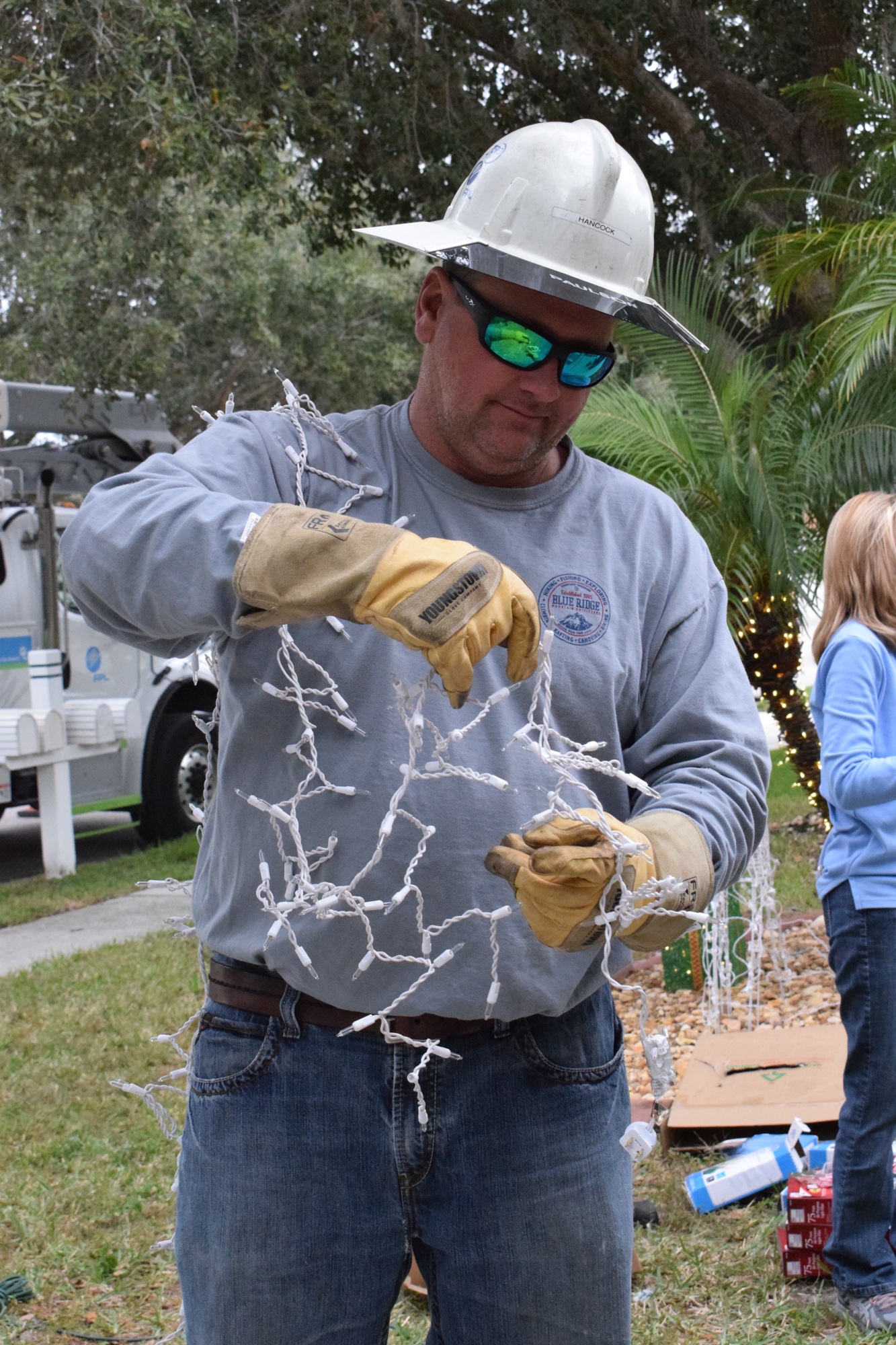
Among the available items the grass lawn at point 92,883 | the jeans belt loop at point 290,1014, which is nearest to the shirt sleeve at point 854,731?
the jeans belt loop at point 290,1014

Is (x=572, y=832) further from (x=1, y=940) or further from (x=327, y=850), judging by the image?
(x=1, y=940)

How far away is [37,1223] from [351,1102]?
8.53 feet

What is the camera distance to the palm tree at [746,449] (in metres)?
6.07

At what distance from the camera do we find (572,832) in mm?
1655

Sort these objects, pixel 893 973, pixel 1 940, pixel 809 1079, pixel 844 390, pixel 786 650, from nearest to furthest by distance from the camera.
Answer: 1. pixel 893 973
2. pixel 809 1079
3. pixel 844 390
4. pixel 786 650
5. pixel 1 940

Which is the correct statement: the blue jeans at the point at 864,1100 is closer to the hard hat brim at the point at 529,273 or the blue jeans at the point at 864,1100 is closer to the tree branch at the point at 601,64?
the hard hat brim at the point at 529,273

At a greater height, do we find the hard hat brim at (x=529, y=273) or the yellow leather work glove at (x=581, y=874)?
the hard hat brim at (x=529, y=273)

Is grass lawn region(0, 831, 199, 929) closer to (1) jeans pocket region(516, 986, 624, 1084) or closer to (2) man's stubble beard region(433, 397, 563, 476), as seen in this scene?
(1) jeans pocket region(516, 986, 624, 1084)

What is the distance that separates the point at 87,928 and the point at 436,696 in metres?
6.38

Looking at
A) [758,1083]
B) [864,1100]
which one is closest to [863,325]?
[758,1083]

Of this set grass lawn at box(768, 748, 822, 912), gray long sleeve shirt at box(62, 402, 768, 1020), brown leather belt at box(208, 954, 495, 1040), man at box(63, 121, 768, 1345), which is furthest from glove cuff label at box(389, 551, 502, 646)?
grass lawn at box(768, 748, 822, 912)

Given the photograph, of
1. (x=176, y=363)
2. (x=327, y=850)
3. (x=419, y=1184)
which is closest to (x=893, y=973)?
(x=419, y=1184)

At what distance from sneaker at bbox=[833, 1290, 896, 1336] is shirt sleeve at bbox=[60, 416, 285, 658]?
251 cm

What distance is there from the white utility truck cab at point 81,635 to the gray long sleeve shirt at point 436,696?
23.2 feet
